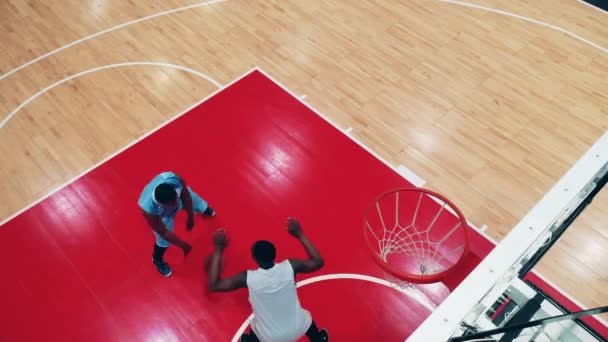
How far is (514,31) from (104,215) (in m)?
5.82

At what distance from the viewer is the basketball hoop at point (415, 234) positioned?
4.41 meters

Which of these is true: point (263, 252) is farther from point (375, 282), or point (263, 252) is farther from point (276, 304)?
point (375, 282)

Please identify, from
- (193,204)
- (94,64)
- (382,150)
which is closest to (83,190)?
(193,204)

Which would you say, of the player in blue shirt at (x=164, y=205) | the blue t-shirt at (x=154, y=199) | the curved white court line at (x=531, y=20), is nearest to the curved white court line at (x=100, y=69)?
the player in blue shirt at (x=164, y=205)

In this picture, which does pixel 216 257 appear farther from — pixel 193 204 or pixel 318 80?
pixel 318 80

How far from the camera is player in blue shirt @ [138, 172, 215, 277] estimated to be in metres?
3.52

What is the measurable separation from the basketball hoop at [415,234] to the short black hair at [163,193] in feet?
6.05

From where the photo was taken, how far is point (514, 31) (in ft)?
21.3

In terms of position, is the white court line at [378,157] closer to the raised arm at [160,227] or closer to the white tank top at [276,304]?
the white tank top at [276,304]

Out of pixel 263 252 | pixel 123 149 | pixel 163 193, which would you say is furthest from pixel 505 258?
pixel 123 149

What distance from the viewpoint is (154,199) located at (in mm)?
3506

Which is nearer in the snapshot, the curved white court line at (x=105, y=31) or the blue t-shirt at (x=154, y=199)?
the blue t-shirt at (x=154, y=199)

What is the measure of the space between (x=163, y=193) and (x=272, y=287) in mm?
1121

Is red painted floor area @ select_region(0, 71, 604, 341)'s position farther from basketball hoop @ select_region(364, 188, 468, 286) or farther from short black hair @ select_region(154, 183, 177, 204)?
short black hair @ select_region(154, 183, 177, 204)
